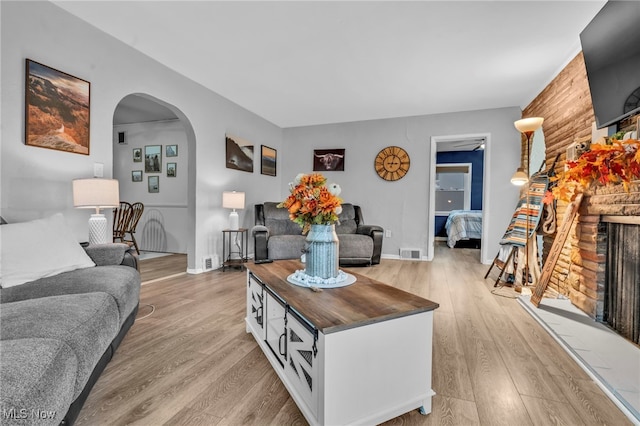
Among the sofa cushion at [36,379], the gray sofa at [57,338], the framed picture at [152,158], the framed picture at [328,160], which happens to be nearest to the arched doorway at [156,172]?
the framed picture at [152,158]

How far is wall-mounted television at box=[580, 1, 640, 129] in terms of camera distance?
68.9 inches

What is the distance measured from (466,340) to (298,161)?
4.38m

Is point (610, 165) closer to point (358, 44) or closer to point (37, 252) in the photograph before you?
point (358, 44)

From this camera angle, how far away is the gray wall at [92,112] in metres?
2.06

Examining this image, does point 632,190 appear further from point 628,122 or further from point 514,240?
point 514,240

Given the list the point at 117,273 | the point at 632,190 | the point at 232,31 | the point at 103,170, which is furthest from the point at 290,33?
the point at 632,190

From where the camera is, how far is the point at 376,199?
5.25 metres

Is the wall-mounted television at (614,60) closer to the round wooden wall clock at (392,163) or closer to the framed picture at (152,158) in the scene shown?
the round wooden wall clock at (392,163)

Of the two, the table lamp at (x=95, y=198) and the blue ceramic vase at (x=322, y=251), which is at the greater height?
the table lamp at (x=95, y=198)

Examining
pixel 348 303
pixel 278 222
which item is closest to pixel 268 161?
pixel 278 222

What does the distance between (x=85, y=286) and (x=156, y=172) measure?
4.34 metres

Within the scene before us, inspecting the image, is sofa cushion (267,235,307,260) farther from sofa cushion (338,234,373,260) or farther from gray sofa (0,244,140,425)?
gray sofa (0,244,140,425)

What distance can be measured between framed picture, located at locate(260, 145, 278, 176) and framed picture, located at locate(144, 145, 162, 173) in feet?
5.98

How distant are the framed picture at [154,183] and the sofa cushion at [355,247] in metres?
3.47
